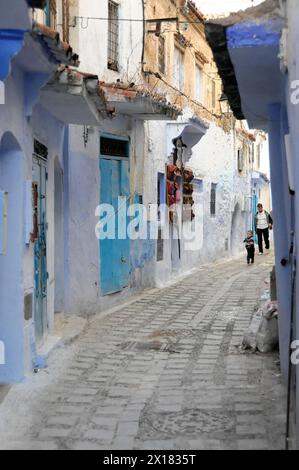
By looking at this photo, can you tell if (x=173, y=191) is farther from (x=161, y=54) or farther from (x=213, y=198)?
(x=213, y=198)

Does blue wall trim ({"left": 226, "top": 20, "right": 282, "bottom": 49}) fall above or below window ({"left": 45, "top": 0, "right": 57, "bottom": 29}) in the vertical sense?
below

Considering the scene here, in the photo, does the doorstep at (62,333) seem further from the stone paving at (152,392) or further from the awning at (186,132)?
the awning at (186,132)

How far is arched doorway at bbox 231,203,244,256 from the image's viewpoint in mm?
26250

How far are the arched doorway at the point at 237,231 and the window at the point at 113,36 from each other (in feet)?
47.0

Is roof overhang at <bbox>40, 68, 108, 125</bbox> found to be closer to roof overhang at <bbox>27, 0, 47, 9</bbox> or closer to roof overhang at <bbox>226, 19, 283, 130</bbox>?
roof overhang at <bbox>226, 19, 283, 130</bbox>

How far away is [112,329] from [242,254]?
16.9 meters

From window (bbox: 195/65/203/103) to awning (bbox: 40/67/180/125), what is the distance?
7.11 meters

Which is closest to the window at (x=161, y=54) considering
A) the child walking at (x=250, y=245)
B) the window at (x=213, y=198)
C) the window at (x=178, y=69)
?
the window at (x=178, y=69)

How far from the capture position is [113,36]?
12289mm

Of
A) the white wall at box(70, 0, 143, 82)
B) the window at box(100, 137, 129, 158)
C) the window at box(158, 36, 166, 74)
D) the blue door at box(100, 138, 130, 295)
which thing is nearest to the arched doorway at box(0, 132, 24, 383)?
the white wall at box(70, 0, 143, 82)

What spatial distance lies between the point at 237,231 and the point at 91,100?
19629 millimetres

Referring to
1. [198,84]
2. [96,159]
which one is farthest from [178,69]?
[96,159]

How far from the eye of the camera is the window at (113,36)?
1209 cm

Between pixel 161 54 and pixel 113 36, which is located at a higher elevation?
pixel 161 54
